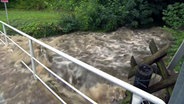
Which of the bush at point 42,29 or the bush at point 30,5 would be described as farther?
the bush at point 30,5

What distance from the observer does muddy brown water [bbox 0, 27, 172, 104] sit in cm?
316

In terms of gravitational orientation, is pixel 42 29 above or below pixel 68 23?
below

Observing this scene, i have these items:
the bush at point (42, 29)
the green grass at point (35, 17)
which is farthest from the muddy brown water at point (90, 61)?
Result: the green grass at point (35, 17)

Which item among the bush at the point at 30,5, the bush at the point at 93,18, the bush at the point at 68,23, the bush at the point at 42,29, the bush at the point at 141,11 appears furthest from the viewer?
the bush at the point at 30,5

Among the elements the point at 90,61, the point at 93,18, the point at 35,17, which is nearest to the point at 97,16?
the point at 93,18

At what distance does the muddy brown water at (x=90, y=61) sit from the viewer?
125 inches

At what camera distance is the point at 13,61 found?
4258mm

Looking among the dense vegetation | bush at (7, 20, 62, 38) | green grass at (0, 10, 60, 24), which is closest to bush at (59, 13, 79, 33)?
the dense vegetation

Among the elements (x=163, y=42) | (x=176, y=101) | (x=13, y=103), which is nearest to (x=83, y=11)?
(x=163, y=42)

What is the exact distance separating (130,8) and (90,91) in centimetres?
583

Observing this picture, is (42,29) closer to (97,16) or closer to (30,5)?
(97,16)

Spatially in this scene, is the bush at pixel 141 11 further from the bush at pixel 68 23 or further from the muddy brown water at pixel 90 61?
the bush at pixel 68 23

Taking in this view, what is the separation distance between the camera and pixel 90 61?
6672 millimetres

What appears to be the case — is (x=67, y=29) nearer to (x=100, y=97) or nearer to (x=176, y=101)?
(x=100, y=97)
